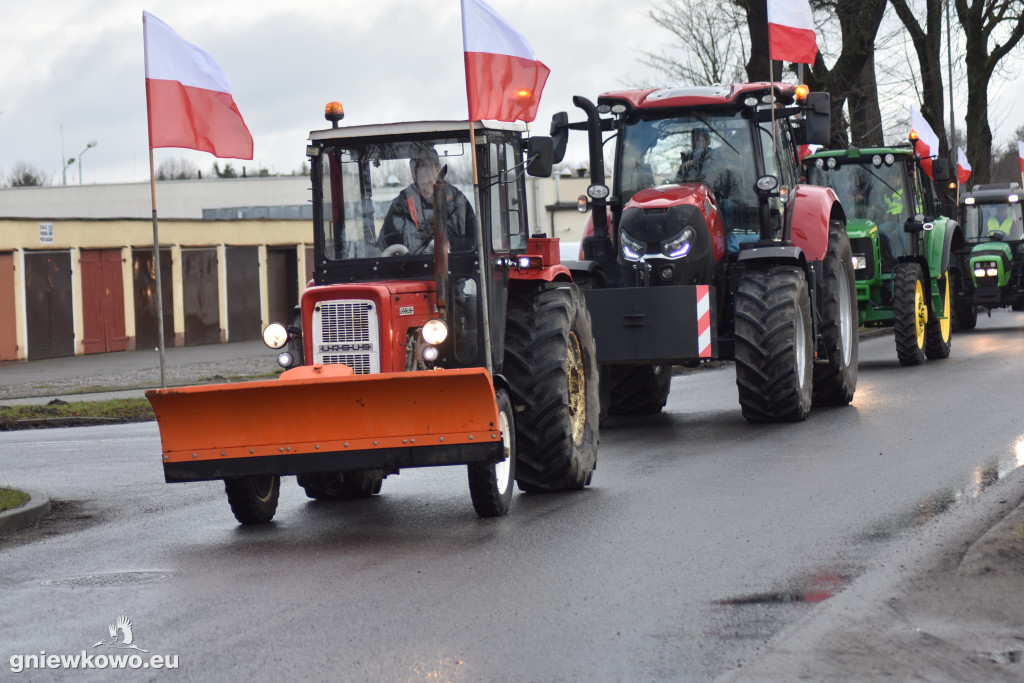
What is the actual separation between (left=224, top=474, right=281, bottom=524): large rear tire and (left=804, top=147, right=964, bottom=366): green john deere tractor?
12.6 m

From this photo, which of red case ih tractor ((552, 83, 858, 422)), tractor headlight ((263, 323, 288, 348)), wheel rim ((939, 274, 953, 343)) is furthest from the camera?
wheel rim ((939, 274, 953, 343))

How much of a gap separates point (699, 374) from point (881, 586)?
15419mm

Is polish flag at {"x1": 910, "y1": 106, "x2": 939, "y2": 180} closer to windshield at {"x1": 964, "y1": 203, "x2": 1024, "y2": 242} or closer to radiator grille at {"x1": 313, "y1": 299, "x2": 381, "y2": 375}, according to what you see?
windshield at {"x1": 964, "y1": 203, "x2": 1024, "y2": 242}

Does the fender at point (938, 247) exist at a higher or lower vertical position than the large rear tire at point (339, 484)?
higher

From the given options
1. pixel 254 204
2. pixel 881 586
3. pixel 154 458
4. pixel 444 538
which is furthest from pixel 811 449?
pixel 254 204

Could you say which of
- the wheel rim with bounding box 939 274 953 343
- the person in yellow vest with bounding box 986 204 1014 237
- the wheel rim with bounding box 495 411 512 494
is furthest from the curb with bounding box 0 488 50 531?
the person in yellow vest with bounding box 986 204 1014 237

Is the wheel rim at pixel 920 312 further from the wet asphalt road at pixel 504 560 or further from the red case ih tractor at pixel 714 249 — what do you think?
the wet asphalt road at pixel 504 560

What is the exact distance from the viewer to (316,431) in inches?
336

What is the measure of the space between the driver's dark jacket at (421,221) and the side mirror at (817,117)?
5.90m

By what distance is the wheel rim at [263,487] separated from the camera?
30.6 ft

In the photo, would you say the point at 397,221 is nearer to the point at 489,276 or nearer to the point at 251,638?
the point at 489,276

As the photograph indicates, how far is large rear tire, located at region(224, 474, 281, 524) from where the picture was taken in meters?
9.13

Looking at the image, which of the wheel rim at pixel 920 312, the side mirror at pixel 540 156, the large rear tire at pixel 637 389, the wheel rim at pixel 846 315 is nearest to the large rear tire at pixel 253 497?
the side mirror at pixel 540 156

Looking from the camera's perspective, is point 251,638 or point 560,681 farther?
point 251,638
